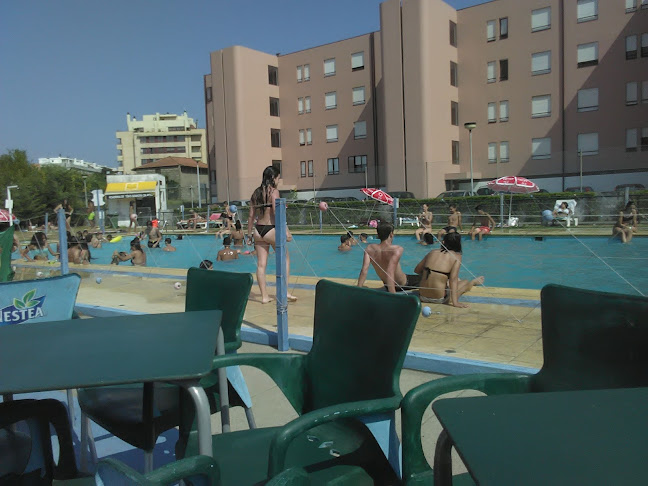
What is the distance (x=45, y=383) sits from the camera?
1.63 metres

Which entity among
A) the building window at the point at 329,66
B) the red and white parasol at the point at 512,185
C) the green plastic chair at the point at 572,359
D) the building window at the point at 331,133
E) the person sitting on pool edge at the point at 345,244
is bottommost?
the person sitting on pool edge at the point at 345,244

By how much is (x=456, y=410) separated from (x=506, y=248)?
45.3ft

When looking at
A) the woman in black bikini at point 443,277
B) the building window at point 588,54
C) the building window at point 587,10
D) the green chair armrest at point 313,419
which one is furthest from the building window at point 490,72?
the green chair armrest at point 313,419

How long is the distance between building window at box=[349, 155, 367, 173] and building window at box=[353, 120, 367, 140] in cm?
138

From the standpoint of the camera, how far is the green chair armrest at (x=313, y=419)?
1.54 meters

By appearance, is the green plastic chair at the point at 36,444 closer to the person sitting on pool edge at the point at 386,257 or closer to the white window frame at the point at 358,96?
the person sitting on pool edge at the point at 386,257

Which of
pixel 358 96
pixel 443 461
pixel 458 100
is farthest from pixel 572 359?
pixel 358 96

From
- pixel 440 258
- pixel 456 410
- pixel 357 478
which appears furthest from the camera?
pixel 440 258

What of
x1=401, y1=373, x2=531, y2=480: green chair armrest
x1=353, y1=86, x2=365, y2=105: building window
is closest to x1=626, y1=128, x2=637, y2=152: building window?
x1=353, y1=86, x2=365, y2=105: building window

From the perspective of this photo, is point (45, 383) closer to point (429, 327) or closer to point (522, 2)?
point (429, 327)

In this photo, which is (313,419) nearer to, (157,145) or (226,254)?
(226,254)

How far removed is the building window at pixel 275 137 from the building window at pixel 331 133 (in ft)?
14.5

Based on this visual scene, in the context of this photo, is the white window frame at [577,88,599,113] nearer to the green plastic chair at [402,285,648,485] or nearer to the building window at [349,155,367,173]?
the building window at [349,155,367,173]

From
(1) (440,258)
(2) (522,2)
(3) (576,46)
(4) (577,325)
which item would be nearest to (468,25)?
(2) (522,2)
